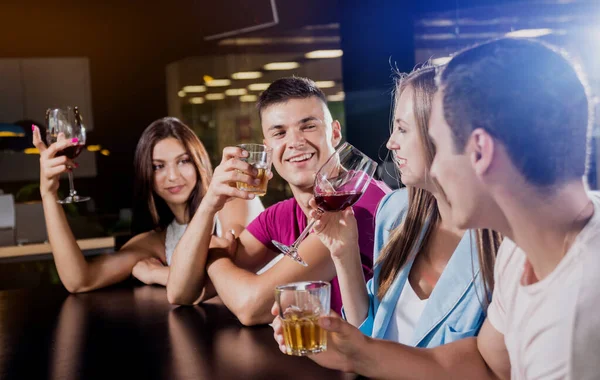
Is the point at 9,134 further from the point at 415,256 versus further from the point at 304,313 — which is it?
the point at 304,313

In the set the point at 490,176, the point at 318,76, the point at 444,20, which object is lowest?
the point at 490,176

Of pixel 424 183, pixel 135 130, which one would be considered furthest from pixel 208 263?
pixel 135 130

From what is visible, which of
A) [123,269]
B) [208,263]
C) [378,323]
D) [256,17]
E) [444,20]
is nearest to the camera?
[378,323]

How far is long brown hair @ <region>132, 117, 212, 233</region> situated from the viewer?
116 inches

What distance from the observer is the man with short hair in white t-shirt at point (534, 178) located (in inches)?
31.9

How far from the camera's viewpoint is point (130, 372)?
140cm

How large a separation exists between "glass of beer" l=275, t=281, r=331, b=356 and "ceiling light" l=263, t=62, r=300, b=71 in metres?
5.18

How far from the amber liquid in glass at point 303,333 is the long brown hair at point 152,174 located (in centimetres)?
185

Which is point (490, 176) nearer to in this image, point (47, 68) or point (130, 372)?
point (130, 372)

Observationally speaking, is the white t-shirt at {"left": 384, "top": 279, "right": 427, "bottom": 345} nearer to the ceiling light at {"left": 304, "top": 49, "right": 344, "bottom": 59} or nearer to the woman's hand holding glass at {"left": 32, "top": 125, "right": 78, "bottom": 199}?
the woman's hand holding glass at {"left": 32, "top": 125, "right": 78, "bottom": 199}

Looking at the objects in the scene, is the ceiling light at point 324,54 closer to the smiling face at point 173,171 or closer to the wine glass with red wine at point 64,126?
the smiling face at point 173,171

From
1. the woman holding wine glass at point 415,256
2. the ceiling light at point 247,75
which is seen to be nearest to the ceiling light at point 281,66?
the ceiling light at point 247,75

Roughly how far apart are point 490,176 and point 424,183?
2.06 feet

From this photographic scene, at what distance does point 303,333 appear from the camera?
1.11 meters
